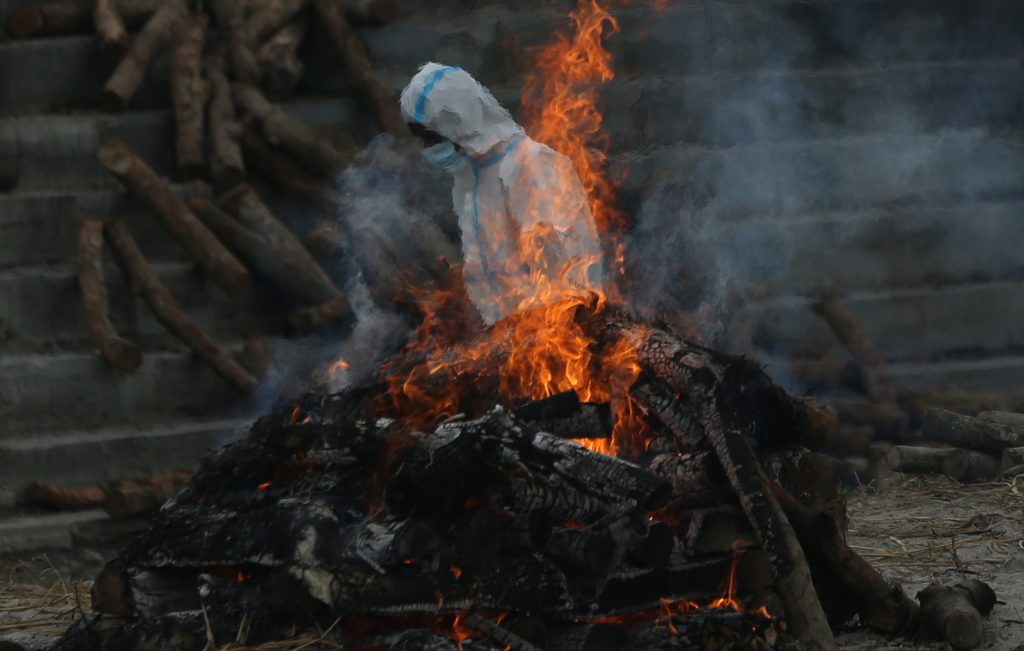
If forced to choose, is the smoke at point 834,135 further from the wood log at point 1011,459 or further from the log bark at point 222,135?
the log bark at point 222,135

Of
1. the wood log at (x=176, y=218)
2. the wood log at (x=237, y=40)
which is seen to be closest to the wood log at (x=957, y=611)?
the wood log at (x=176, y=218)

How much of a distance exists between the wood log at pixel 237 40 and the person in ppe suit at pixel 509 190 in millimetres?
3742

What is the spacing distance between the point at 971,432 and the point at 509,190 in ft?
12.5

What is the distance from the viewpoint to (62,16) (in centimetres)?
1057

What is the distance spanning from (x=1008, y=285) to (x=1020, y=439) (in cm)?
231

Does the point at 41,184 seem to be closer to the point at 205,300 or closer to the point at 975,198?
the point at 205,300

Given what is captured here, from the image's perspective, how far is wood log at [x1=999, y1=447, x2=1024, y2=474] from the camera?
337 inches

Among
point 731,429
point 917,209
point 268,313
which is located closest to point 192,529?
point 731,429

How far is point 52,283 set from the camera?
31.0ft

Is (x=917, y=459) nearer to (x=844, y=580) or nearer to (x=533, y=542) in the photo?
(x=844, y=580)

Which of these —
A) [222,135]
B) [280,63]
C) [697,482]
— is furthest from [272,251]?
[697,482]

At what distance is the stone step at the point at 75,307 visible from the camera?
9422 mm

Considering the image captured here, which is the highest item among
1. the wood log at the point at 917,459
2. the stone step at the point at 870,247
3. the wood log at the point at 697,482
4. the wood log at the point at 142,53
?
the wood log at the point at 142,53

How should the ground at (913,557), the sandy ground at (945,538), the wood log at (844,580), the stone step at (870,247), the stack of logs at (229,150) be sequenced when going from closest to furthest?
the wood log at (844,580) → the sandy ground at (945,538) → the ground at (913,557) → the stack of logs at (229,150) → the stone step at (870,247)
